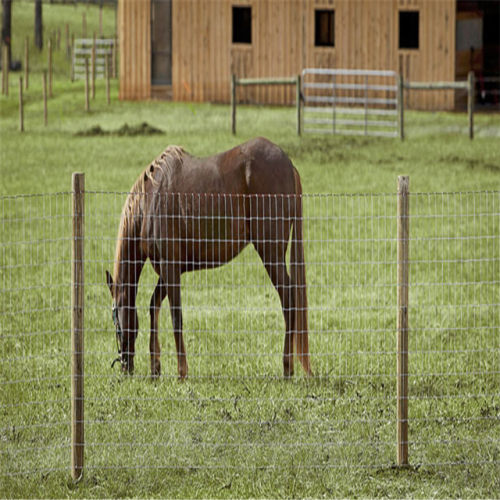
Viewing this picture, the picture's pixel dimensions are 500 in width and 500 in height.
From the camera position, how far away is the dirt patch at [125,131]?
24.4 meters

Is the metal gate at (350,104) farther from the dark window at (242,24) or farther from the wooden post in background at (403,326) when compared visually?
the wooden post in background at (403,326)

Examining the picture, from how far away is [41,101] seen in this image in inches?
1229

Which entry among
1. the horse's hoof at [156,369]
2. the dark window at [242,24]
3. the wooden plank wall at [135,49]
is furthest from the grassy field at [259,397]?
the dark window at [242,24]

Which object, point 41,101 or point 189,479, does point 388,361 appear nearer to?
point 189,479

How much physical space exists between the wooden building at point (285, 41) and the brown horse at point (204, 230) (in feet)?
69.1

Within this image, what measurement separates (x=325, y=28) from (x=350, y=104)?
2.80 meters

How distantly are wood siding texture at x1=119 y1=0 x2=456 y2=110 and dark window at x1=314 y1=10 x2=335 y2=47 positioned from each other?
42 cm

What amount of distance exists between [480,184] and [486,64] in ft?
47.6

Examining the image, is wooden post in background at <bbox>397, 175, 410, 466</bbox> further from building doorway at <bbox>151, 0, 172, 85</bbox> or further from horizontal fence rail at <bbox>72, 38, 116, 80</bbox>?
horizontal fence rail at <bbox>72, 38, 116, 80</bbox>

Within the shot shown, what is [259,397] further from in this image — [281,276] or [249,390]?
[281,276]

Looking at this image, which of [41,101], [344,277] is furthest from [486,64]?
[344,277]

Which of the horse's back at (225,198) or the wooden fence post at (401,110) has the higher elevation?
the wooden fence post at (401,110)

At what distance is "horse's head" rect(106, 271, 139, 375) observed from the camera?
906 cm

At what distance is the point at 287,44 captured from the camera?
30516 millimetres
